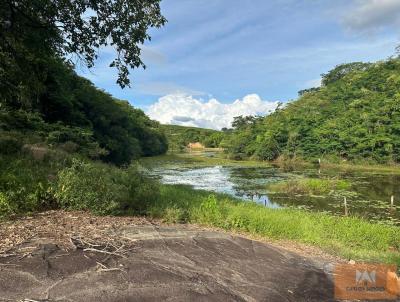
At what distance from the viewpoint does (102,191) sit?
7992 millimetres

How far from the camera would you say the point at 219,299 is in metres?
4.41

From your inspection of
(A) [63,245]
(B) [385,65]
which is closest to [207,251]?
(A) [63,245]

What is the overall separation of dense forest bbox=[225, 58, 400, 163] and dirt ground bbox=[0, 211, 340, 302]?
57291 mm

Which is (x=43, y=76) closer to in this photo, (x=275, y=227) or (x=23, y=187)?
(x=23, y=187)

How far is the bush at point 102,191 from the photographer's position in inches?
298

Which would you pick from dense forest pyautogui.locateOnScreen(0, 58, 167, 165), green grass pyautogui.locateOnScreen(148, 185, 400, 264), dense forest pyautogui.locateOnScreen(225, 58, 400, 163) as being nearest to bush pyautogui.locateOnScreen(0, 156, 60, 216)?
dense forest pyautogui.locateOnScreen(0, 58, 167, 165)

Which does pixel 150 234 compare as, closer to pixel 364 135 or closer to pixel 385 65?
pixel 364 135

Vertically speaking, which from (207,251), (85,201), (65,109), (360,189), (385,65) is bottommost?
(360,189)

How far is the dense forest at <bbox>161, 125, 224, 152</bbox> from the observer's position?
133m

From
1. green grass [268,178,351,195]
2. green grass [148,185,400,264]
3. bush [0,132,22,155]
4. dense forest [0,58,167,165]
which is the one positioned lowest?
green grass [268,178,351,195]

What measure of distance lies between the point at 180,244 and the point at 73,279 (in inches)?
81.9

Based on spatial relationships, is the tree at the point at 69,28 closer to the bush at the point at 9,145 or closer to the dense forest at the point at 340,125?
the bush at the point at 9,145

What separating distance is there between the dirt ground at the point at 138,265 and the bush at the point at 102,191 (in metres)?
0.67

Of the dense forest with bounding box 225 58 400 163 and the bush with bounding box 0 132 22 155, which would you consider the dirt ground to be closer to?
the bush with bounding box 0 132 22 155
